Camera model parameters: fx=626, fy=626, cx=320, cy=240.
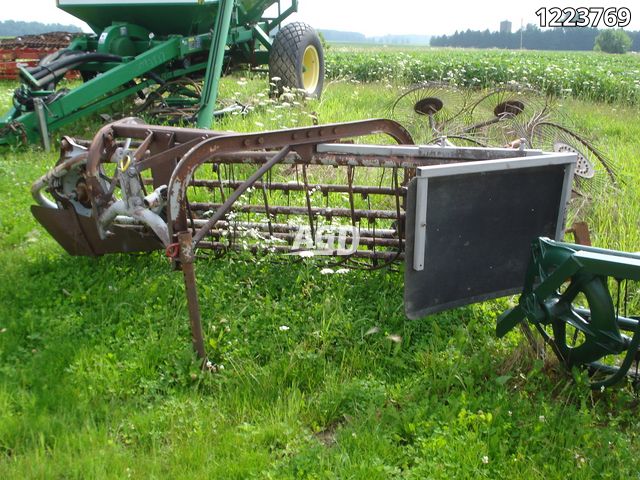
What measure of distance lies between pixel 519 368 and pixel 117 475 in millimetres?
1792

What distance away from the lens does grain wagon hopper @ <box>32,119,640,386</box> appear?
2.64 m

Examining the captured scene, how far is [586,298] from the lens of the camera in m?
2.56

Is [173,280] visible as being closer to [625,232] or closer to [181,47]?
[625,232]

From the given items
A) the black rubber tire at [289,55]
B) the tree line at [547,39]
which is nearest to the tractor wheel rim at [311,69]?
the black rubber tire at [289,55]

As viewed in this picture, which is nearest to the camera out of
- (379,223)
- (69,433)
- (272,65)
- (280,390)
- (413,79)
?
(69,433)

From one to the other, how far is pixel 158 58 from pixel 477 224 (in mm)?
4808

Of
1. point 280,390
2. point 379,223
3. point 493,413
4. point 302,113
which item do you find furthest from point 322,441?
point 302,113

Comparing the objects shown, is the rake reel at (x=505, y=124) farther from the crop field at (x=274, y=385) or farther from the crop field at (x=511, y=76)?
the crop field at (x=511, y=76)

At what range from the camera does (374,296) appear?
3535 millimetres

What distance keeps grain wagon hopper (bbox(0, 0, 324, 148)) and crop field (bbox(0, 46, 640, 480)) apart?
8.21 ft

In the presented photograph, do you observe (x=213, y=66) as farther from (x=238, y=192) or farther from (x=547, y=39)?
(x=547, y=39)

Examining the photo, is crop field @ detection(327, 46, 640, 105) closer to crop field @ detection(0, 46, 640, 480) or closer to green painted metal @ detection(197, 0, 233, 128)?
green painted metal @ detection(197, 0, 233, 128)

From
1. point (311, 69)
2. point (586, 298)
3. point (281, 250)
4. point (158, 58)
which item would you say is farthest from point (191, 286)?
point (311, 69)

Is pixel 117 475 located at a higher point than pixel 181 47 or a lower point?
lower
